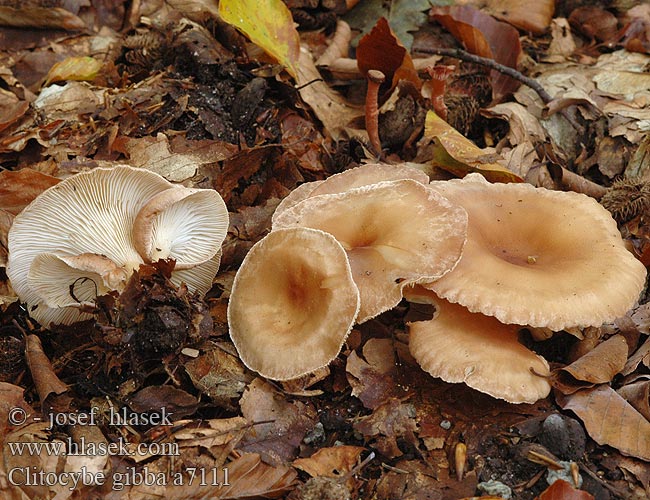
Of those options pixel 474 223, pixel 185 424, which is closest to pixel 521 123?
pixel 474 223

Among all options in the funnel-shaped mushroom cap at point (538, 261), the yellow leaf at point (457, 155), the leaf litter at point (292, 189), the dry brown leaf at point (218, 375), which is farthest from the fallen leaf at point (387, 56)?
the dry brown leaf at point (218, 375)

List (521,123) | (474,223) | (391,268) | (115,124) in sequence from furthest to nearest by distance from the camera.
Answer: (521,123) → (115,124) → (474,223) → (391,268)

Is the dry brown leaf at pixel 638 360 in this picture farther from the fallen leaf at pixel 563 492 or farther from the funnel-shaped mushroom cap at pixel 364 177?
the funnel-shaped mushroom cap at pixel 364 177

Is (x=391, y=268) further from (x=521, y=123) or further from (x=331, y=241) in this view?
(x=521, y=123)

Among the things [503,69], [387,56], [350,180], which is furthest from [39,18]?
[503,69]

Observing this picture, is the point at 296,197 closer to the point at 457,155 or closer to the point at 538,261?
the point at 457,155
